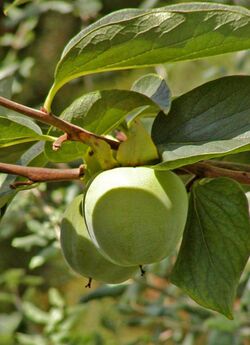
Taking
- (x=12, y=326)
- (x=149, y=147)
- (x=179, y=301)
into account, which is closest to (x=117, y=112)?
(x=149, y=147)

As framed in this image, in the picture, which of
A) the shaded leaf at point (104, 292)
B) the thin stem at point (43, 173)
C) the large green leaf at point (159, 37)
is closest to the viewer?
the large green leaf at point (159, 37)

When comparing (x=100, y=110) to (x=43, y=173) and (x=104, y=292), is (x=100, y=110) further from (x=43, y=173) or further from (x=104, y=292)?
(x=104, y=292)

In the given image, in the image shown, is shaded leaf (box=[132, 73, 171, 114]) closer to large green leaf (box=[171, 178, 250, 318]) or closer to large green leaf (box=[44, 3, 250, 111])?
large green leaf (box=[44, 3, 250, 111])

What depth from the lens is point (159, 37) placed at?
0.72m

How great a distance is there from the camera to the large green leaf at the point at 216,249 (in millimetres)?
854

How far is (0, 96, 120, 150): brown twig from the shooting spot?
0.75m

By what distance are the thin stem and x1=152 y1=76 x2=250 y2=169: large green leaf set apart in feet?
0.29

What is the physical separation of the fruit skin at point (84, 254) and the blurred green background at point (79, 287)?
23cm

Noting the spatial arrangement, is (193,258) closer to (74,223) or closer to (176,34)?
(74,223)

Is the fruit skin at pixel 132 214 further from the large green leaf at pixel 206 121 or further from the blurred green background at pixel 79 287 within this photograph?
the blurred green background at pixel 79 287

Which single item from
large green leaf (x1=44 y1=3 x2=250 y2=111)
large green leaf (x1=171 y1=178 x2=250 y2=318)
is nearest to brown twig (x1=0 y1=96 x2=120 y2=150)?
large green leaf (x1=44 y1=3 x2=250 y2=111)

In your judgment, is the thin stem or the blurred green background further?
the blurred green background

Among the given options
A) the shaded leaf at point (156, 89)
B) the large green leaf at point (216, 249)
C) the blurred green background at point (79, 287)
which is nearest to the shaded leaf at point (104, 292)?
the blurred green background at point (79, 287)

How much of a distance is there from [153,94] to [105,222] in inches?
5.0
